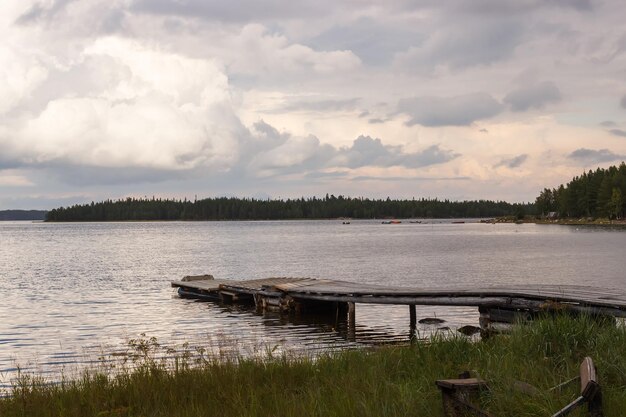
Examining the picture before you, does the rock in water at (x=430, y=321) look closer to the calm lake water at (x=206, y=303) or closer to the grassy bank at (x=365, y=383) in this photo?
the calm lake water at (x=206, y=303)

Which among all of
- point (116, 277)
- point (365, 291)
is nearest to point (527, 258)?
point (116, 277)

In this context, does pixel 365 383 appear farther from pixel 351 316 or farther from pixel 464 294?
pixel 351 316

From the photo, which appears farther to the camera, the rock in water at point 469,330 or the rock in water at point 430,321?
the rock in water at point 430,321

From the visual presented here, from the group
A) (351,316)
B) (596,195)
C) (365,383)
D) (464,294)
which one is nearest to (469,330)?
(464,294)

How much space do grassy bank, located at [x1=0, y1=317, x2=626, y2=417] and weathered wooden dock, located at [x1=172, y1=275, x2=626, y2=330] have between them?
6.24 metres

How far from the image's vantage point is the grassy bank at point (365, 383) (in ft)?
27.5

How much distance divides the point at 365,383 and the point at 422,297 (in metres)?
14.0

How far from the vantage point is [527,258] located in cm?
6550

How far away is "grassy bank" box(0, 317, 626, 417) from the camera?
8.38 m

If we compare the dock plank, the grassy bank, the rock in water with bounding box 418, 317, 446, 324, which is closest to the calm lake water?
the rock in water with bounding box 418, 317, 446, 324

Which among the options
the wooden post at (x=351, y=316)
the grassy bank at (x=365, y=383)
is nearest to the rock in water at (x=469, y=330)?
the wooden post at (x=351, y=316)

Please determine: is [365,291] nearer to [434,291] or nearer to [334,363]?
[434,291]

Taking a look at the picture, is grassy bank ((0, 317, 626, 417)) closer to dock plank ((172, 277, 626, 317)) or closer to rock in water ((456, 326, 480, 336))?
dock plank ((172, 277, 626, 317))

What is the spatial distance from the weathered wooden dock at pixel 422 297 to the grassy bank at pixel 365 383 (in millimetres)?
6244
